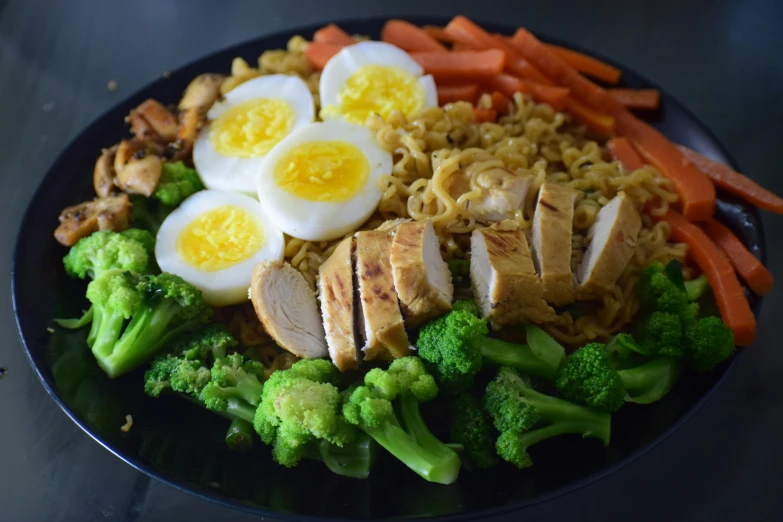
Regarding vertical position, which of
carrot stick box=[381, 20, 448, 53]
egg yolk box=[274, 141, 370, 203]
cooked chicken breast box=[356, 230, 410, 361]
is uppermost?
carrot stick box=[381, 20, 448, 53]

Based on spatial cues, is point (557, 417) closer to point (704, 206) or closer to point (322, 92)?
point (704, 206)

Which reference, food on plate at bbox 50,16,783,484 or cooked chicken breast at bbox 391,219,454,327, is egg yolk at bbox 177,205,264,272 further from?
cooked chicken breast at bbox 391,219,454,327

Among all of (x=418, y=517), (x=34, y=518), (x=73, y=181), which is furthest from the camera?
(x=73, y=181)

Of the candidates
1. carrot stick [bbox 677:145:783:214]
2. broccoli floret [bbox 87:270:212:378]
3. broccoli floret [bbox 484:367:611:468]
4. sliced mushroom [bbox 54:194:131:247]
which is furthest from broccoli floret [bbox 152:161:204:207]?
carrot stick [bbox 677:145:783:214]

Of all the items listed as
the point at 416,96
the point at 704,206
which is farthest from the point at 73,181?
the point at 704,206

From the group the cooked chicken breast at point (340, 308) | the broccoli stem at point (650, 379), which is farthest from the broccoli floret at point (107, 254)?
the broccoli stem at point (650, 379)

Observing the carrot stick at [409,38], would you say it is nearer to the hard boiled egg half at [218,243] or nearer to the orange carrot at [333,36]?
the orange carrot at [333,36]
